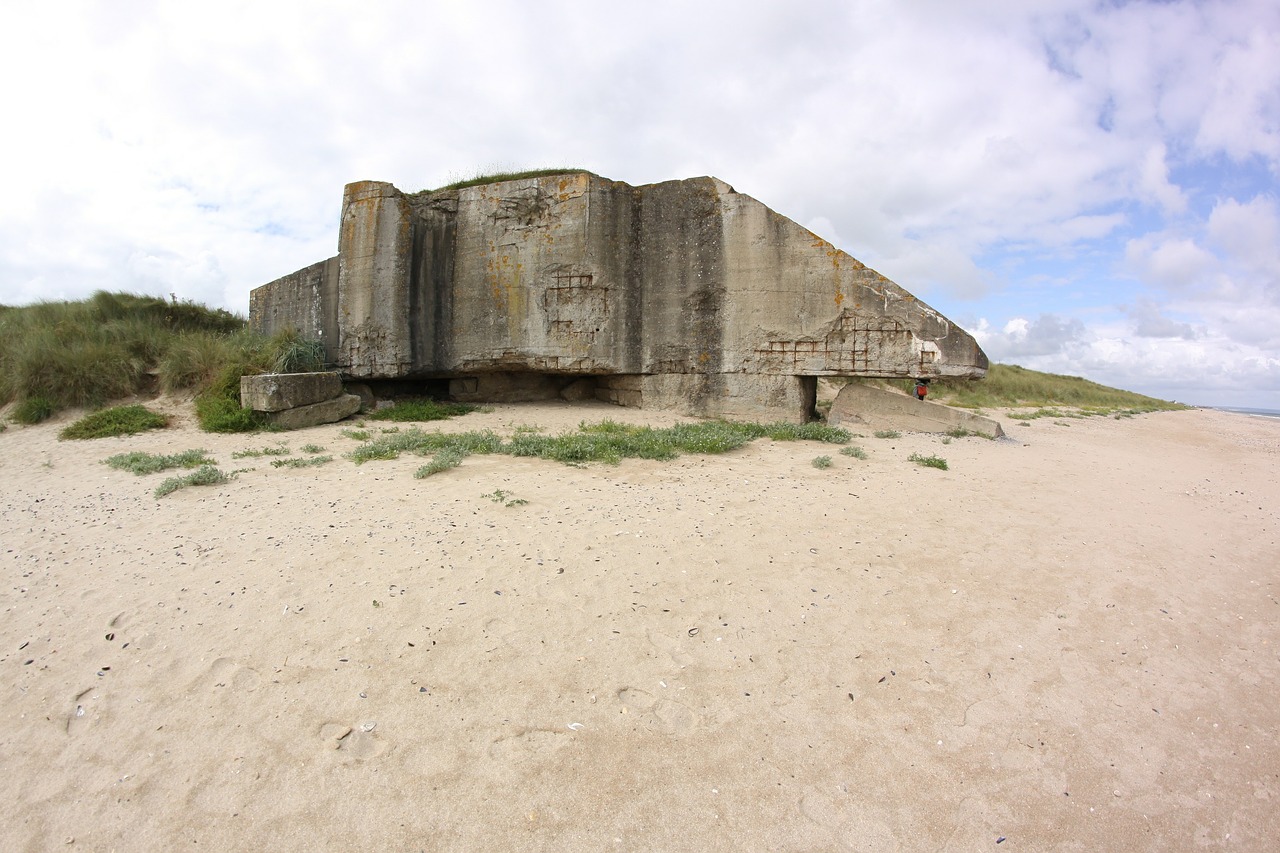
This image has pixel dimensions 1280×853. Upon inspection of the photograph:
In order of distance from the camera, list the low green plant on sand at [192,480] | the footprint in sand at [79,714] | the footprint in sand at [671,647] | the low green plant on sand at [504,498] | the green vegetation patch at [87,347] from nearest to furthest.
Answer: the footprint in sand at [79,714] → the footprint in sand at [671,647] → the low green plant on sand at [504,498] → the low green plant on sand at [192,480] → the green vegetation patch at [87,347]

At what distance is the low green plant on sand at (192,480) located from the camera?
5.46m

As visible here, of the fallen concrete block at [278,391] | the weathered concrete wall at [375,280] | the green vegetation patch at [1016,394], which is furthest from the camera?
the green vegetation patch at [1016,394]

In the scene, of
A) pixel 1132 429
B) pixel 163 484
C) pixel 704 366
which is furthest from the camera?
pixel 1132 429

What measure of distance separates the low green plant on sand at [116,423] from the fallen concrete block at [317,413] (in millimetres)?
1663

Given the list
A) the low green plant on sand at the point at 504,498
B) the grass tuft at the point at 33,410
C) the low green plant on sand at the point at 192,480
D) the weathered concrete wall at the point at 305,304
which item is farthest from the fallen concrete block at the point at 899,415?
the grass tuft at the point at 33,410

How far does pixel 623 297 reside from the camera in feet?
32.8

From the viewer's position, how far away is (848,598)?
3.72m

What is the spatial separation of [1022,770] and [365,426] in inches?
342

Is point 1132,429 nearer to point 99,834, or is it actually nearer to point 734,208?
point 734,208

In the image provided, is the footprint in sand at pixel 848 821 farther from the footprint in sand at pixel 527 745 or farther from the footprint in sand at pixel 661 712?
the footprint in sand at pixel 527 745

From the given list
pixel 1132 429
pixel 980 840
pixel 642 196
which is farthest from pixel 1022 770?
pixel 1132 429

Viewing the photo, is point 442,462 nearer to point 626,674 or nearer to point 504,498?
point 504,498

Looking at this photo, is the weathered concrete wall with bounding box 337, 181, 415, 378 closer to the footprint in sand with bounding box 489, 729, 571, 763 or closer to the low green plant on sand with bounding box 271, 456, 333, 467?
the low green plant on sand with bounding box 271, 456, 333, 467

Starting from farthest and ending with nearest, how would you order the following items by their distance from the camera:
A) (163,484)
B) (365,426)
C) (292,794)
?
(365,426), (163,484), (292,794)
